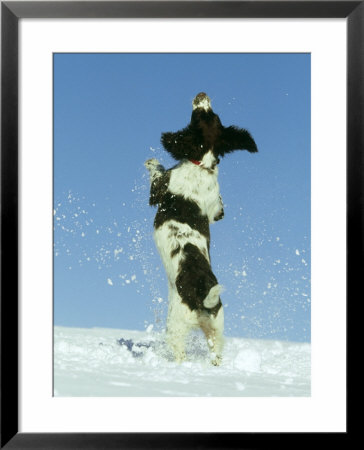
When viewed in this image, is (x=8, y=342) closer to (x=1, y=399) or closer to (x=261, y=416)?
(x=1, y=399)

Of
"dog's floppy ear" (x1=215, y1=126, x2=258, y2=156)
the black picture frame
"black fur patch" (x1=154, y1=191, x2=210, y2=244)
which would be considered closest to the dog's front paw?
"black fur patch" (x1=154, y1=191, x2=210, y2=244)

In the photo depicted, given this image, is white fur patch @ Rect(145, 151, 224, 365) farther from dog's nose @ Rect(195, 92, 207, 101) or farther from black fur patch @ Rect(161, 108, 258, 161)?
dog's nose @ Rect(195, 92, 207, 101)

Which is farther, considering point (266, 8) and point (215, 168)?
point (215, 168)

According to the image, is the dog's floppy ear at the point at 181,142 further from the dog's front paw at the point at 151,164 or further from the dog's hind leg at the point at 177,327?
the dog's hind leg at the point at 177,327

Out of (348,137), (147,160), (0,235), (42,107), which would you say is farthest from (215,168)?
(0,235)

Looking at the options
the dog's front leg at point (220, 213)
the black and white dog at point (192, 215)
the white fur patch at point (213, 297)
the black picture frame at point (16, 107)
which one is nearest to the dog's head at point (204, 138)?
the black and white dog at point (192, 215)

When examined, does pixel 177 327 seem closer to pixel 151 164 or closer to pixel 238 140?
pixel 151 164
